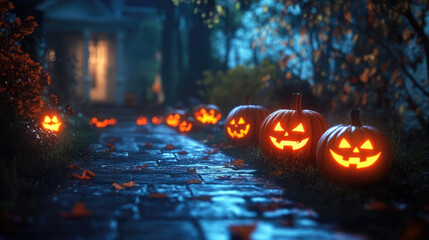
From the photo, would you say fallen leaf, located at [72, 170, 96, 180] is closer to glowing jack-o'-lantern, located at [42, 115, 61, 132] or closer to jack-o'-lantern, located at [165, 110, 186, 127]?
glowing jack-o'-lantern, located at [42, 115, 61, 132]

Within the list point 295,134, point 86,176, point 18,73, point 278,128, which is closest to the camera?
point 86,176

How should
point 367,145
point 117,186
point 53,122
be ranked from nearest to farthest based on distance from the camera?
point 117,186 → point 367,145 → point 53,122

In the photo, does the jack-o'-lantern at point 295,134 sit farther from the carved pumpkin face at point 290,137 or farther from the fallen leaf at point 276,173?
the fallen leaf at point 276,173

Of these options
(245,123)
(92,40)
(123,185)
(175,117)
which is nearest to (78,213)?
(123,185)

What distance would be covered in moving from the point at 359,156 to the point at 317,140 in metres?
1.20

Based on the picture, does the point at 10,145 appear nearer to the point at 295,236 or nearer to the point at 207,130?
the point at 295,236

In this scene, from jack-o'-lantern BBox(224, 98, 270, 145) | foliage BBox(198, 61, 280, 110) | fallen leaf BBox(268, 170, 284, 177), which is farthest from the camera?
foliage BBox(198, 61, 280, 110)

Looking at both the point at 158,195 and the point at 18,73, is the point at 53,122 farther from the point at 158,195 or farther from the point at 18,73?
the point at 158,195

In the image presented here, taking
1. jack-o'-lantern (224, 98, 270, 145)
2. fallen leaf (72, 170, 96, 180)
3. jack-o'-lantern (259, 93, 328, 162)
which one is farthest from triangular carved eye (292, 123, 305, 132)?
fallen leaf (72, 170, 96, 180)

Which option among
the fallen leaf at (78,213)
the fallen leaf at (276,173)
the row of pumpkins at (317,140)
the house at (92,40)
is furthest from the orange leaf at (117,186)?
the house at (92,40)

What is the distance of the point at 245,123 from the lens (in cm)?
803

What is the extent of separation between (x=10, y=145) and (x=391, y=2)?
20.3ft

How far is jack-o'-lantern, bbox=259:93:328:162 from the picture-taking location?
6.04 meters

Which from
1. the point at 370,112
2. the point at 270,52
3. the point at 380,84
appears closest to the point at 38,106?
the point at 380,84
